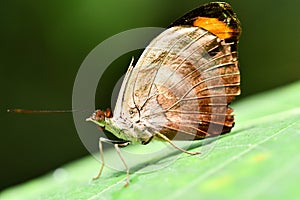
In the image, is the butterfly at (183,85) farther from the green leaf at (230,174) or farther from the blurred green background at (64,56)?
the blurred green background at (64,56)

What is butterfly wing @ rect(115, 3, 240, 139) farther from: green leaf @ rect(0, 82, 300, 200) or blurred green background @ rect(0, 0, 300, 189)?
blurred green background @ rect(0, 0, 300, 189)

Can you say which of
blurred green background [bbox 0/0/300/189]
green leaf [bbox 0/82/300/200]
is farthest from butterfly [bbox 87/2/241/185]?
blurred green background [bbox 0/0/300/189]

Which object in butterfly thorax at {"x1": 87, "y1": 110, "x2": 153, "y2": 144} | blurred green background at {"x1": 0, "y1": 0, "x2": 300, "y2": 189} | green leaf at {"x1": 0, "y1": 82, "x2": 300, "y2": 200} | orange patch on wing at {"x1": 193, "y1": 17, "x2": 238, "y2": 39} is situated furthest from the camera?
blurred green background at {"x1": 0, "y1": 0, "x2": 300, "y2": 189}

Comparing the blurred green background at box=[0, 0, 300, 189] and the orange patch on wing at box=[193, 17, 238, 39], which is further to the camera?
the blurred green background at box=[0, 0, 300, 189]

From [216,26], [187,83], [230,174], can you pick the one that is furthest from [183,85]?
[230,174]

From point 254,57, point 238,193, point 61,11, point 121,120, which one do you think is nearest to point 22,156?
point 61,11

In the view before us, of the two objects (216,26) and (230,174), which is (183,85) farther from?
(230,174)

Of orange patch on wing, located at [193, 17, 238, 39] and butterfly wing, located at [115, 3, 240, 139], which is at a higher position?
orange patch on wing, located at [193, 17, 238, 39]

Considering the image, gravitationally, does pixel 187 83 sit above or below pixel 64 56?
above
